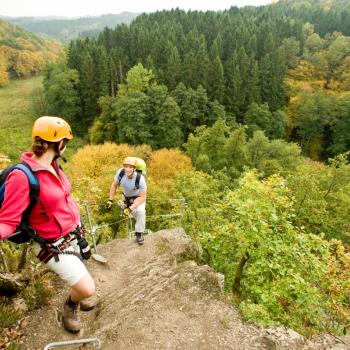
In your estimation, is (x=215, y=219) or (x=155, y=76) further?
(x=155, y=76)

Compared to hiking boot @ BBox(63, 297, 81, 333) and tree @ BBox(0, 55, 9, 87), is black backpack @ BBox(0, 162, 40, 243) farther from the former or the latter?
tree @ BBox(0, 55, 9, 87)

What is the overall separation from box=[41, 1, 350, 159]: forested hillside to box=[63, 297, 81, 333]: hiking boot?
4148 cm

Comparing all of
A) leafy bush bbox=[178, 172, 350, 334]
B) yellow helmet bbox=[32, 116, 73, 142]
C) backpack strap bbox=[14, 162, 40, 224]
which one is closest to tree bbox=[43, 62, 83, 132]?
leafy bush bbox=[178, 172, 350, 334]

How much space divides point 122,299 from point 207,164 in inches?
1235

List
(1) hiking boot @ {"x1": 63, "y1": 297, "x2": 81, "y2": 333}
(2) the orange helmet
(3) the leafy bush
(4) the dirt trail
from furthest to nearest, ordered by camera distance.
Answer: (3) the leafy bush → (2) the orange helmet → (4) the dirt trail → (1) hiking boot @ {"x1": 63, "y1": 297, "x2": 81, "y2": 333}

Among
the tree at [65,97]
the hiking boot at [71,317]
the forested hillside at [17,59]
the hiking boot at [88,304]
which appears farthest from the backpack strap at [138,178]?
the forested hillside at [17,59]

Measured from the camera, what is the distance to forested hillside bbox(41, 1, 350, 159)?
50.2 m

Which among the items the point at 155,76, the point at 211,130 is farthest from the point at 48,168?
the point at 155,76

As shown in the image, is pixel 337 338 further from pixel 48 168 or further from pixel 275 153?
pixel 275 153

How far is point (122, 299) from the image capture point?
21.9 ft

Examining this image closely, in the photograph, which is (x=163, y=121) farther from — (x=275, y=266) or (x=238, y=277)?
(x=275, y=266)

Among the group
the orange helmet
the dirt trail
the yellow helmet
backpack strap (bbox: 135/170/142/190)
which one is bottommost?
the dirt trail

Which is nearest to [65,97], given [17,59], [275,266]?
[275,266]

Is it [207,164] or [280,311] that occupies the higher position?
[280,311]
